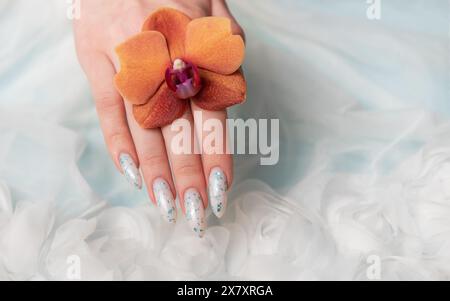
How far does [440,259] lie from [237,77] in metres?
0.47

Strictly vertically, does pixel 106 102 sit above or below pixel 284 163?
above

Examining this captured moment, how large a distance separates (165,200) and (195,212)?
56mm

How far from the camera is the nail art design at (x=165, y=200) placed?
42.3 inches

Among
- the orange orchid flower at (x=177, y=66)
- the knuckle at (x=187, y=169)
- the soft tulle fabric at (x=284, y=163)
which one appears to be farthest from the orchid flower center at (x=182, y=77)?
the soft tulle fabric at (x=284, y=163)

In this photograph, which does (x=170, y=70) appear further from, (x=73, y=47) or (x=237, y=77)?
(x=73, y=47)

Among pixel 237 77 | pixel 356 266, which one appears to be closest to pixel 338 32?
pixel 237 77

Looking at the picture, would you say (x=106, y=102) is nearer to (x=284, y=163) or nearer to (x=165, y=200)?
(x=165, y=200)

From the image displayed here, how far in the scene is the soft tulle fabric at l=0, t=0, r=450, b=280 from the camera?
3.68 feet

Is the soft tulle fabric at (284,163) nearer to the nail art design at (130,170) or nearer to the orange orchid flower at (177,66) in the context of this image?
the nail art design at (130,170)

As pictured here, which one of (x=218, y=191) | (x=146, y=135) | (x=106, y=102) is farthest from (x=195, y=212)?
(x=106, y=102)

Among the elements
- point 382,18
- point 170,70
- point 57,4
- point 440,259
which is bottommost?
point 440,259

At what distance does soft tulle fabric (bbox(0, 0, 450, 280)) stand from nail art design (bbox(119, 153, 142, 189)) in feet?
0.35

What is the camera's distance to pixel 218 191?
1074 millimetres

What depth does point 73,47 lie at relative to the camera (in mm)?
1480
